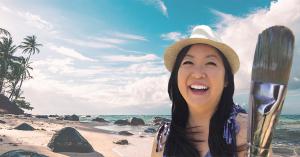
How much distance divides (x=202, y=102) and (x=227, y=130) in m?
0.28

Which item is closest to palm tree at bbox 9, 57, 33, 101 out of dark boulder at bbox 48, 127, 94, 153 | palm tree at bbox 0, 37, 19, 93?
palm tree at bbox 0, 37, 19, 93

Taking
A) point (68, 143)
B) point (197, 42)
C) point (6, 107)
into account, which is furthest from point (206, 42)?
point (6, 107)

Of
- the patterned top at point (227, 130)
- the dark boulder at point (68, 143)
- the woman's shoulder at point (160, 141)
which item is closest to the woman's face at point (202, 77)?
the patterned top at point (227, 130)

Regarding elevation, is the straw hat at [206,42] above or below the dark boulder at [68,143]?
above

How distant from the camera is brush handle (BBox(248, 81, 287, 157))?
1482 mm

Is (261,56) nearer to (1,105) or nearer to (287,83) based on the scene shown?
(287,83)

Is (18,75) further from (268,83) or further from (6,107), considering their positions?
(268,83)

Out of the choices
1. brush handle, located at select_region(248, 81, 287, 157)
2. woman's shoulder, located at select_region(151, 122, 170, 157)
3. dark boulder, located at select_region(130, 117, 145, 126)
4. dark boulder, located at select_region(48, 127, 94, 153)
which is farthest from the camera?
dark boulder, located at select_region(130, 117, 145, 126)

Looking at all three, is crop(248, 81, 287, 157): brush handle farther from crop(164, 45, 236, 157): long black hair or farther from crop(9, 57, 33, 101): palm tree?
crop(9, 57, 33, 101): palm tree

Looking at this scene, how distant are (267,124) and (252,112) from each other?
98 millimetres

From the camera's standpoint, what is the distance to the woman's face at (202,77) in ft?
9.13

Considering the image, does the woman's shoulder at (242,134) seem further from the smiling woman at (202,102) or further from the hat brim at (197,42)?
the hat brim at (197,42)

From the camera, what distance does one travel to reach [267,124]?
1517 mm

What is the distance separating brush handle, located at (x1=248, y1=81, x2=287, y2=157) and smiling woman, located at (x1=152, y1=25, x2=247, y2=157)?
1191 mm
